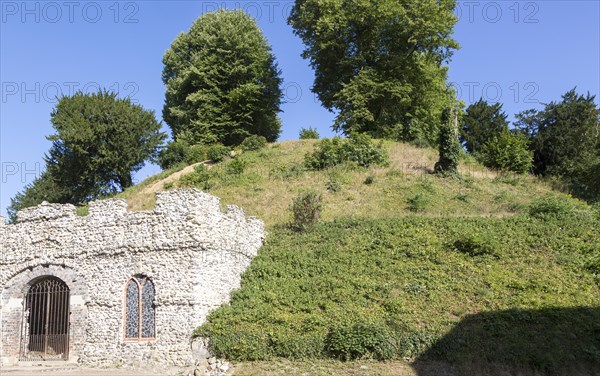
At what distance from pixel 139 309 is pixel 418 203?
14.7 metres

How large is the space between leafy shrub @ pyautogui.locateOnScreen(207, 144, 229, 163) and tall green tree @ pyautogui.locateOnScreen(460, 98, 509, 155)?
19399mm

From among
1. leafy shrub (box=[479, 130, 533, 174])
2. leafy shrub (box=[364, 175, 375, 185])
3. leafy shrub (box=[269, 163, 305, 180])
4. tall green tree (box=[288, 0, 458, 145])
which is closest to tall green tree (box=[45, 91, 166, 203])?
leafy shrub (box=[269, 163, 305, 180])

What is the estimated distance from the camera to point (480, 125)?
45719 millimetres

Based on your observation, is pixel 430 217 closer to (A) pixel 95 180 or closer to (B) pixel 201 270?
(B) pixel 201 270

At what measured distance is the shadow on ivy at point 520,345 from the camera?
15109 mm

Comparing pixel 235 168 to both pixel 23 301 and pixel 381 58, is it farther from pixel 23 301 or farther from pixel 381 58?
pixel 23 301

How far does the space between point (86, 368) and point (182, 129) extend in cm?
2941

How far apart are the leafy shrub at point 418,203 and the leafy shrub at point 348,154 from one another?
21.7 ft

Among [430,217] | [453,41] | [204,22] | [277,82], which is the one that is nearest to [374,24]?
[453,41]

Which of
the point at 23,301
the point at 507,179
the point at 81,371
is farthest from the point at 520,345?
the point at 507,179

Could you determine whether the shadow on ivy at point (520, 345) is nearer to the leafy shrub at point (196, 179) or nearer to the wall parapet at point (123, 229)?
the wall parapet at point (123, 229)

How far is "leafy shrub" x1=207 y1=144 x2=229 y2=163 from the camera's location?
1532 inches

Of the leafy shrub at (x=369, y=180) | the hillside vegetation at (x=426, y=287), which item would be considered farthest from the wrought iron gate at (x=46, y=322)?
the leafy shrub at (x=369, y=180)

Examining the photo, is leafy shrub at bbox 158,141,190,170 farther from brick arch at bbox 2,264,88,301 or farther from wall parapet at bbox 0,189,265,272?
brick arch at bbox 2,264,88,301
